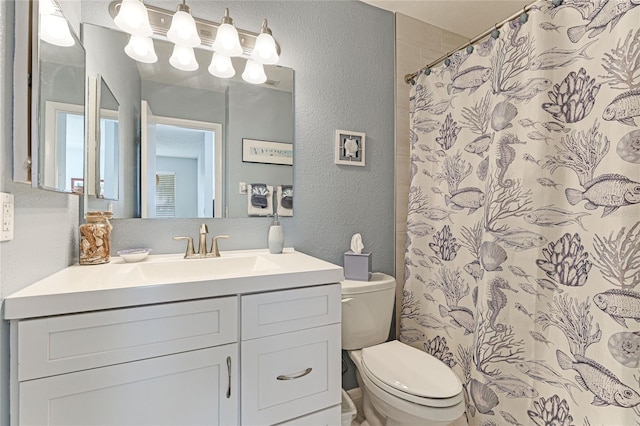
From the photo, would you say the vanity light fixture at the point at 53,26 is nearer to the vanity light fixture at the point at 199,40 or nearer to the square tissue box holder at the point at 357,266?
the vanity light fixture at the point at 199,40

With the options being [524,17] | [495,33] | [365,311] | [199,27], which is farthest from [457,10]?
[365,311]

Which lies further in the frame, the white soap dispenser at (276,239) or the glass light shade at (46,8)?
the white soap dispenser at (276,239)

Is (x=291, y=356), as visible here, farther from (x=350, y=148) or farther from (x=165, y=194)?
(x=350, y=148)

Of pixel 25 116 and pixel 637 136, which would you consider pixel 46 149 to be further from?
pixel 637 136

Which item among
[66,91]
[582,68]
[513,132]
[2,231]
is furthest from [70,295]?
[582,68]

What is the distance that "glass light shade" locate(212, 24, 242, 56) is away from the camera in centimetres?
140

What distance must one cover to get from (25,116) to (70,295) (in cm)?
49

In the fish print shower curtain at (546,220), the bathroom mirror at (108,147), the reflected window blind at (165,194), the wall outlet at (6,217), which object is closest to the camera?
the wall outlet at (6,217)

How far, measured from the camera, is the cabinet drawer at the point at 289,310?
3.24 ft

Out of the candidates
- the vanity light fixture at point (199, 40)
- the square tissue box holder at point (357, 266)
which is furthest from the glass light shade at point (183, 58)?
the square tissue box holder at point (357, 266)

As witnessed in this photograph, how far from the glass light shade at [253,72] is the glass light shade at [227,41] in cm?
10

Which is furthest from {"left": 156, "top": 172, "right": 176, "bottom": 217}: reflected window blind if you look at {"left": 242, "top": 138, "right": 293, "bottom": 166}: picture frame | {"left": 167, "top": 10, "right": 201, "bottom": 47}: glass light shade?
{"left": 167, "top": 10, "right": 201, "bottom": 47}: glass light shade

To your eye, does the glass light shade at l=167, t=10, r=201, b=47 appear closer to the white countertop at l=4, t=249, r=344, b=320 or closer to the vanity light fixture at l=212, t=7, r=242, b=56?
the vanity light fixture at l=212, t=7, r=242, b=56

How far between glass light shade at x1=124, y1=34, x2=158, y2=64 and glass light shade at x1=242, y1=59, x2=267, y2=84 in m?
0.41
